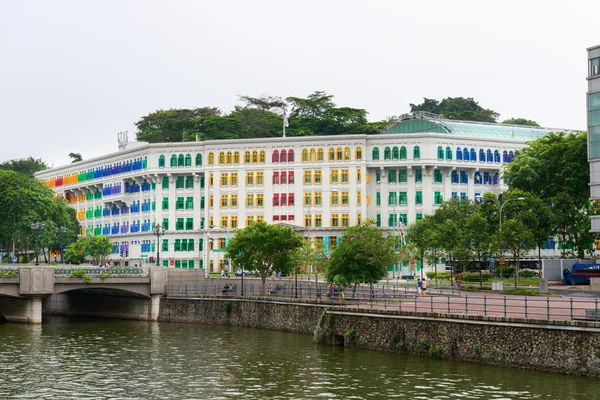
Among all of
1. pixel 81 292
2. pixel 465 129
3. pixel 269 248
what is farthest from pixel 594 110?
pixel 465 129

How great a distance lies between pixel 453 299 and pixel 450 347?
17.3 meters

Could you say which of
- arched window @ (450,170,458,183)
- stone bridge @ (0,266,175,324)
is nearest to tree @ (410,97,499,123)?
arched window @ (450,170,458,183)

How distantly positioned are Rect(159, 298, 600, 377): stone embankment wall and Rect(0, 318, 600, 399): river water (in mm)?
611

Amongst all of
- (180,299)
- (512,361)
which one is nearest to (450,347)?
(512,361)

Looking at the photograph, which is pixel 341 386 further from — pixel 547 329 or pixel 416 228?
pixel 416 228

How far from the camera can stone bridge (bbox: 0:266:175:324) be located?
67125 millimetres

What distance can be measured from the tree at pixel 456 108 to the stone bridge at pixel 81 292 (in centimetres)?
8605

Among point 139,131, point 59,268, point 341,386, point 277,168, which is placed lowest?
point 341,386

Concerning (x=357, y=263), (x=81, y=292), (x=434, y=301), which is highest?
(x=357, y=263)

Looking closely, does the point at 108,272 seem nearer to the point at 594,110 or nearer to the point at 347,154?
the point at 594,110

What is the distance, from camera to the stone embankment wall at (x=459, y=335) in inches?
1430

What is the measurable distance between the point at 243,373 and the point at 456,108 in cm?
12361

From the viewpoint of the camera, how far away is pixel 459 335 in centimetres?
4188

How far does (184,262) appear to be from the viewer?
12056 centimetres
